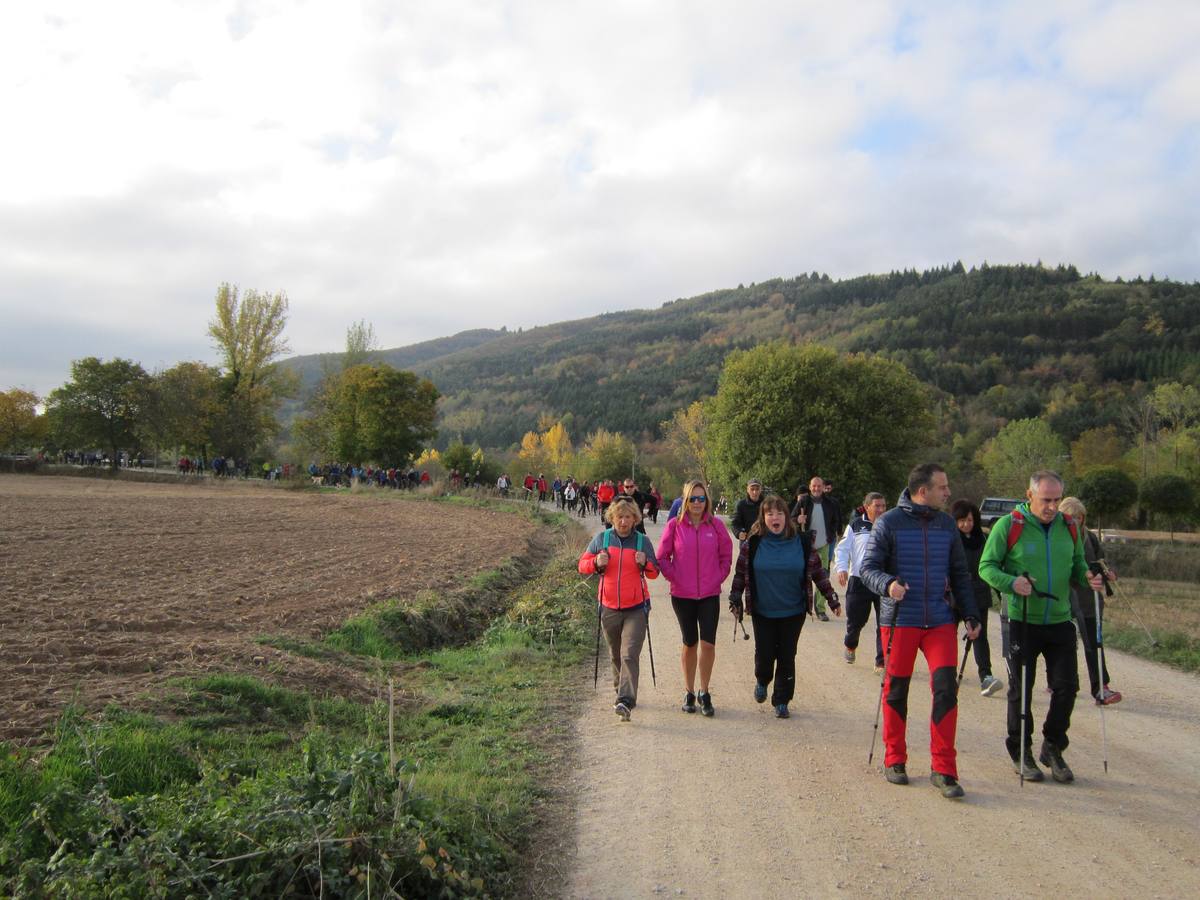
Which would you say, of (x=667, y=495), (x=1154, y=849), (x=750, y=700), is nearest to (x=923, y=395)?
(x=750, y=700)

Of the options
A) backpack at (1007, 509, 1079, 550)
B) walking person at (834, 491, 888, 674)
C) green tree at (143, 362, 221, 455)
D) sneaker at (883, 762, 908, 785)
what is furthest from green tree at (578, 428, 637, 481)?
sneaker at (883, 762, 908, 785)

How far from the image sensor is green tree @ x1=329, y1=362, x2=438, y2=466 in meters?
59.8

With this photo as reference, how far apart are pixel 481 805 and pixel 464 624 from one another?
819 cm

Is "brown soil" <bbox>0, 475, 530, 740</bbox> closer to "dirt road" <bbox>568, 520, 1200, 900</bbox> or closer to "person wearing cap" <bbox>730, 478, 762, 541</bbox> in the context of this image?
"dirt road" <bbox>568, 520, 1200, 900</bbox>

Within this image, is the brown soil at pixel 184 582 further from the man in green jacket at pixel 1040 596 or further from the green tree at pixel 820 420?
the green tree at pixel 820 420

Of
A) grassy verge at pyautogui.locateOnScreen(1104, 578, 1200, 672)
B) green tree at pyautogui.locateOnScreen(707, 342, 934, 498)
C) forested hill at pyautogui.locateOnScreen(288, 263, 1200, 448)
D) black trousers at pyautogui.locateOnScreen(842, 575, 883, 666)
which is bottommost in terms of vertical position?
grassy verge at pyautogui.locateOnScreen(1104, 578, 1200, 672)

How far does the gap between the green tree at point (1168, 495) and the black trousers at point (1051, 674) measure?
45953mm

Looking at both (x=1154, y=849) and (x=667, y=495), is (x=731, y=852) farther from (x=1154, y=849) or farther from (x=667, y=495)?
(x=667, y=495)

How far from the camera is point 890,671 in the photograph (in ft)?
18.4

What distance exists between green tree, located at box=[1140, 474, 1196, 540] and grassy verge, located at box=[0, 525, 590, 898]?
46392 millimetres

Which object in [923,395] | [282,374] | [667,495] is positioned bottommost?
[667,495]

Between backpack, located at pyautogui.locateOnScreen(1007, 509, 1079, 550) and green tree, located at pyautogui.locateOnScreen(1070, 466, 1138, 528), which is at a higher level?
backpack, located at pyautogui.locateOnScreen(1007, 509, 1079, 550)

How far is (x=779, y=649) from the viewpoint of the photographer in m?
7.16

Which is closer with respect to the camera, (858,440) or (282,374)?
(858,440)
